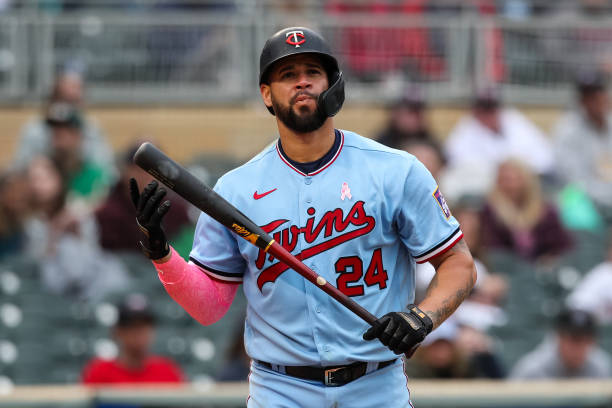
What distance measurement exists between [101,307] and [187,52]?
11.5ft

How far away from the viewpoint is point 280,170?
142 inches

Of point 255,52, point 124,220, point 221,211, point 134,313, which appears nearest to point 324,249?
point 221,211

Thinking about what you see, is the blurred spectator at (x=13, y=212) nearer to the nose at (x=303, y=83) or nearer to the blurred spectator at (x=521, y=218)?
the blurred spectator at (x=521, y=218)

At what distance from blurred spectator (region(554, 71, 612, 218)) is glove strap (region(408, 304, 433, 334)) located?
5.95 m

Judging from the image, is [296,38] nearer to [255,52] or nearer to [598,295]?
[598,295]

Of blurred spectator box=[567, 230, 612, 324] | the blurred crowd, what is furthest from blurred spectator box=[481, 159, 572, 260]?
blurred spectator box=[567, 230, 612, 324]

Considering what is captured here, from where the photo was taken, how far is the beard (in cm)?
347

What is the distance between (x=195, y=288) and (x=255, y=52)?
259 inches

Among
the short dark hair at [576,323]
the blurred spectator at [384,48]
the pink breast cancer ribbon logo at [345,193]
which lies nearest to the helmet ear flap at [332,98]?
the pink breast cancer ribbon logo at [345,193]

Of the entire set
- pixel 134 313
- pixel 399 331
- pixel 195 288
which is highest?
pixel 195 288

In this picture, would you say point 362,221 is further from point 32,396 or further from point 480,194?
point 480,194

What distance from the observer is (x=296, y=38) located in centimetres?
347

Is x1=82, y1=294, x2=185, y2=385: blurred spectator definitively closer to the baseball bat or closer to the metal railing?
the baseball bat

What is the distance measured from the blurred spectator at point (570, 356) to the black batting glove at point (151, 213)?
3.77 m
